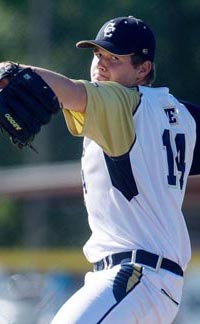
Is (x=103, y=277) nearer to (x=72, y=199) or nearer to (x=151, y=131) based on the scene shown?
(x=151, y=131)

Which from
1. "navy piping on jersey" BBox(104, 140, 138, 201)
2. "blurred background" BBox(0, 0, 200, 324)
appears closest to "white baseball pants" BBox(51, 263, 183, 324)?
"navy piping on jersey" BBox(104, 140, 138, 201)

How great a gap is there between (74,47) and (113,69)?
9.08 m

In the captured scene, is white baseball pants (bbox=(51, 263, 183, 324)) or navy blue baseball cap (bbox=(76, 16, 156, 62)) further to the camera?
navy blue baseball cap (bbox=(76, 16, 156, 62))

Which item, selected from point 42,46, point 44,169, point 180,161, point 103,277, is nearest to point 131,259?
point 103,277

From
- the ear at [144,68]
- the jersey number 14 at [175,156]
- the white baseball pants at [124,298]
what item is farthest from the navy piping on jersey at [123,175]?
the ear at [144,68]

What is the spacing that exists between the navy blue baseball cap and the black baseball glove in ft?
2.36

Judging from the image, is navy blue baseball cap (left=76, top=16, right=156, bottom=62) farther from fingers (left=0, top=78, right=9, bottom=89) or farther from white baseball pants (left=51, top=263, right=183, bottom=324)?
white baseball pants (left=51, top=263, right=183, bottom=324)

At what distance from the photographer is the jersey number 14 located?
5.62m

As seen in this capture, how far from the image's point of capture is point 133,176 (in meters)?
5.52

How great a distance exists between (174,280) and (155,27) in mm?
9115

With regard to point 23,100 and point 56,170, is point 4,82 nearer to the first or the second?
point 23,100

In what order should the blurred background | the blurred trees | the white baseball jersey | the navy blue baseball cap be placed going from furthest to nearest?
the blurred trees < the blurred background < the navy blue baseball cap < the white baseball jersey

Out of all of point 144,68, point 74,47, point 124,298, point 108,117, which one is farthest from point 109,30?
point 74,47

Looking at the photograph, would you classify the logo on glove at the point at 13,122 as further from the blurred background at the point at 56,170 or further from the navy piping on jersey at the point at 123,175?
the blurred background at the point at 56,170
